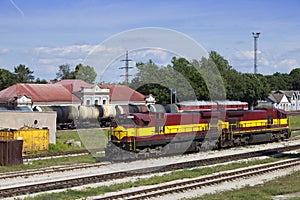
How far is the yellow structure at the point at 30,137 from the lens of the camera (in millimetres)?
29328

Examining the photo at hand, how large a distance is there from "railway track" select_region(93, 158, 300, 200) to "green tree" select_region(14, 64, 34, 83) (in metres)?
107

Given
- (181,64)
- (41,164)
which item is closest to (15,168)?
(41,164)

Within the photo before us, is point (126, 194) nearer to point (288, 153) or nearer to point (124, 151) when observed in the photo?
point (124, 151)

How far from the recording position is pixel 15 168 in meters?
23.4

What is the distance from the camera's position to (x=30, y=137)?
30.2 metres

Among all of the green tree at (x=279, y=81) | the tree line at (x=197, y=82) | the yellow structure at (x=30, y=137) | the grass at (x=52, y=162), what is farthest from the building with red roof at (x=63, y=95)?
the green tree at (x=279, y=81)

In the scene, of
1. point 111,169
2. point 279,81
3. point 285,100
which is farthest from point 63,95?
point 279,81

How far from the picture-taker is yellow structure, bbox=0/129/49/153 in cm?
2933

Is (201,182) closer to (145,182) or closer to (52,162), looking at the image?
(145,182)

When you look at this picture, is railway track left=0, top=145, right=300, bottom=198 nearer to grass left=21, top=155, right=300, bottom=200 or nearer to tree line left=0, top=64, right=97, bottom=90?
grass left=21, top=155, right=300, bottom=200

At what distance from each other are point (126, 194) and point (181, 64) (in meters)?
42.3

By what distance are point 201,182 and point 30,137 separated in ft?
48.5

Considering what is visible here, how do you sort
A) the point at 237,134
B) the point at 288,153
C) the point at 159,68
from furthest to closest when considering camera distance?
the point at 159,68 → the point at 237,134 → the point at 288,153

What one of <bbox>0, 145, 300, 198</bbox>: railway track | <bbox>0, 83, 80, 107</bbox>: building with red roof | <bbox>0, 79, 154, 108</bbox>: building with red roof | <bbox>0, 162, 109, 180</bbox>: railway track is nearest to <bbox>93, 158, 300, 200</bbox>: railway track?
<bbox>0, 145, 300, 198</bbox>: railway track
